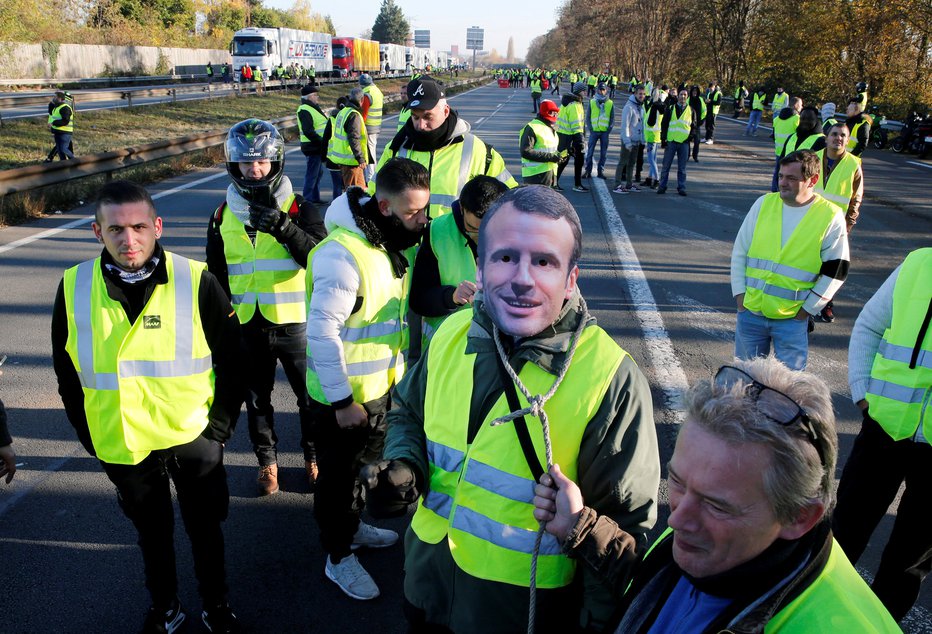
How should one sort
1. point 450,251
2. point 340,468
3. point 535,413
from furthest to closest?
point 450,251 → point 340,468 → point 535,413

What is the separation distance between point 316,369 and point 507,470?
1.49m

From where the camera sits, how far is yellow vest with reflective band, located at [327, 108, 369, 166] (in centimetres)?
1047

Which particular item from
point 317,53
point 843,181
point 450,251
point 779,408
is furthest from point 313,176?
point 317,53

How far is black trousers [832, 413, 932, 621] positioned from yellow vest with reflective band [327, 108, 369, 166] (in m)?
8.79

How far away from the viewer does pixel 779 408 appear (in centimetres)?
146

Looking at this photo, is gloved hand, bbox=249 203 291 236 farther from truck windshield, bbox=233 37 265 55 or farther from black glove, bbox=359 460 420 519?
truck windshield, bbox=233 37 265 55

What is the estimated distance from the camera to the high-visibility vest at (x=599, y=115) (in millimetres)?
15453

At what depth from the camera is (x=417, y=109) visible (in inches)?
198

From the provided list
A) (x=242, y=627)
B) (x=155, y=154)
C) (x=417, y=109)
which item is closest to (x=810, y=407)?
(x=242, y=627)

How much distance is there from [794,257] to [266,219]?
3338 mm

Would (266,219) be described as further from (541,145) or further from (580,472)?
(541,145)

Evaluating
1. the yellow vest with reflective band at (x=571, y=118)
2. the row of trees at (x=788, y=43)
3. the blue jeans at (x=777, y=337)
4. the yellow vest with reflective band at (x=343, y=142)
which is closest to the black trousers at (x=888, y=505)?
the blue jeans at (x=777, y=337)

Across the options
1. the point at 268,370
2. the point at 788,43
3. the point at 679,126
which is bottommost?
the point at 268,370

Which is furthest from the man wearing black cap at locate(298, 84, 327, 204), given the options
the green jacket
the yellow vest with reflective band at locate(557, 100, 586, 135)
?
the green jacket
